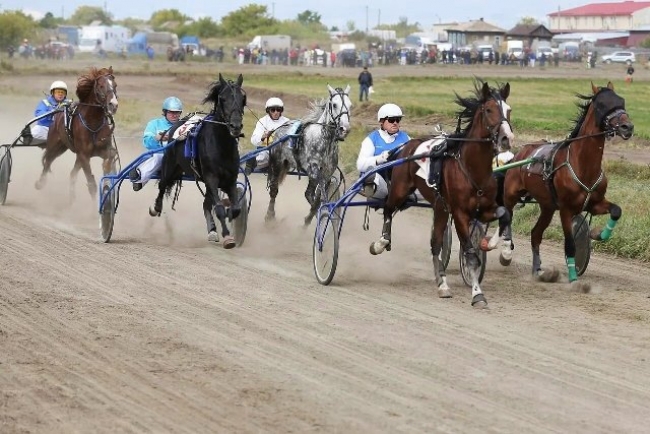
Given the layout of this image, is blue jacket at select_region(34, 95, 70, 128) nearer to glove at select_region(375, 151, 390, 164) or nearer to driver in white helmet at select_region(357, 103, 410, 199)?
driver in white helmet at select_region(357, 103, 410, 199)

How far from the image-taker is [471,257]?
9.05m

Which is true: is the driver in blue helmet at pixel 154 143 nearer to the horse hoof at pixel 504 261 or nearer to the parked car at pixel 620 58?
the horse hoof at pixel 504 261

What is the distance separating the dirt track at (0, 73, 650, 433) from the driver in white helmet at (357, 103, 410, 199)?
0.75 m

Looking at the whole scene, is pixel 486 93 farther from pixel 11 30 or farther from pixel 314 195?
pixel 11 30

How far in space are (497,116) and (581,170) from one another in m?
1.30

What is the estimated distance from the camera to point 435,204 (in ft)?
31.8

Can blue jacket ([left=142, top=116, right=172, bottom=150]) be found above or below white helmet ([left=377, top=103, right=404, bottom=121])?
below

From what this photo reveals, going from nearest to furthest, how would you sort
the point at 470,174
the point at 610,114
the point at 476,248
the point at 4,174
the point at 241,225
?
the point at 470,174 → the point at 610,114 → the point at 476,248 → the point at 241,225 → the point at 4,174

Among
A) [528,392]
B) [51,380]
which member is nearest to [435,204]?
[528,392]

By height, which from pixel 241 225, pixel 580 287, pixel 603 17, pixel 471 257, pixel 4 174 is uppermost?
pixel 603 17

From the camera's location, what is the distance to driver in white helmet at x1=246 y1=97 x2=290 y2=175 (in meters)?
13.5

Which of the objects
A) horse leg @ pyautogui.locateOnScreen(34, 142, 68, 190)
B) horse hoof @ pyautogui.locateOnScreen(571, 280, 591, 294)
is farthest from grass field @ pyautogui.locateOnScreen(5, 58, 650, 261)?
horse leg @ pyautogui.locateOnScreen(34, 142, 68, 190)

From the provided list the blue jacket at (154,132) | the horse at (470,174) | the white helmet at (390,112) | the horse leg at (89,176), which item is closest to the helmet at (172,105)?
the blue jacket at (154,132)

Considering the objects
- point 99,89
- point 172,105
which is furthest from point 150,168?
point 99,89
